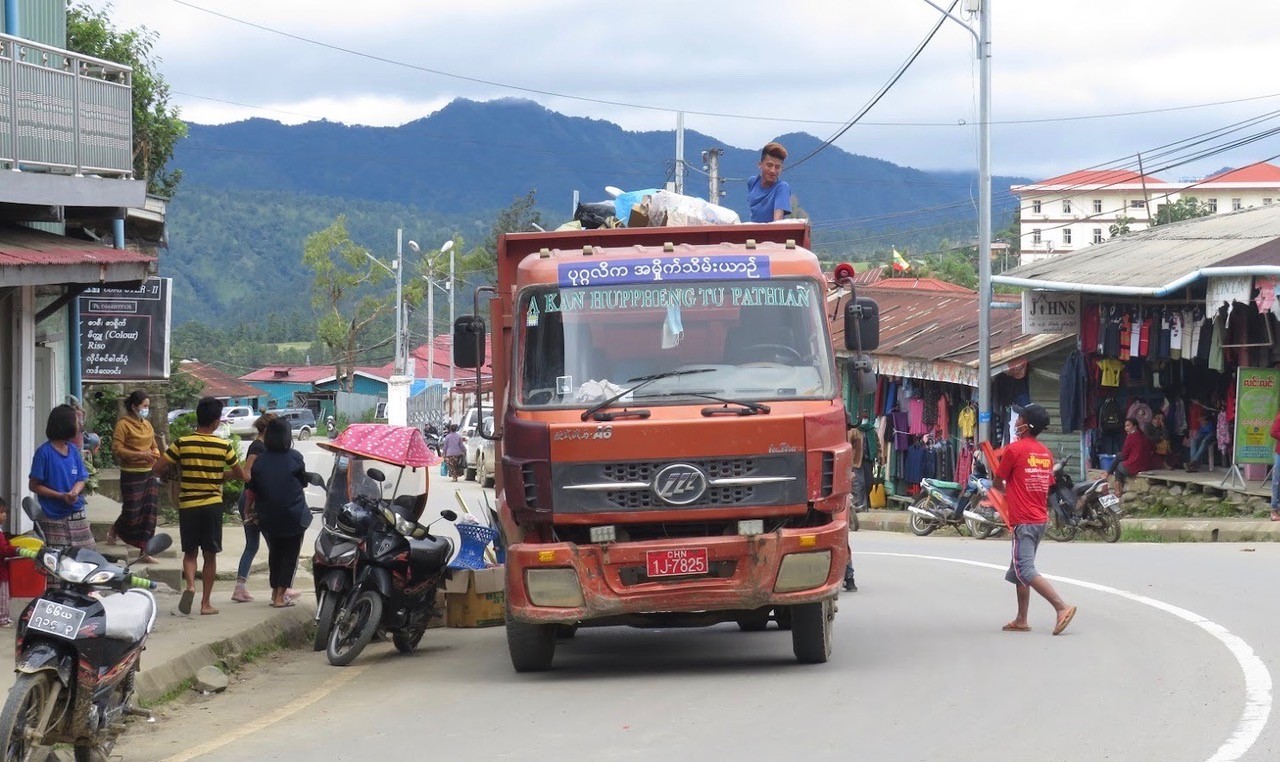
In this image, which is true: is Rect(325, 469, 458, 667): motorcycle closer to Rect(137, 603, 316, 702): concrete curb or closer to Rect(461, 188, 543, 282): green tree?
Rect(137, 603, 316, 702): concrete curb

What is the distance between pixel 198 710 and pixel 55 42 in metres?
12.7

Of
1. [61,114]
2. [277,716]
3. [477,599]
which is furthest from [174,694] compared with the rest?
[61,114]

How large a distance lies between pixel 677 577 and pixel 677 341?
1.53m

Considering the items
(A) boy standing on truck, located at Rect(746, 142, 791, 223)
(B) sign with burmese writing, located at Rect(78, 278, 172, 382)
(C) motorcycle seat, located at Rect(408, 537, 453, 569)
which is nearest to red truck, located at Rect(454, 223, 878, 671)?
(C) motorcycle seat, located at Rect(408, 537, 453, 569)

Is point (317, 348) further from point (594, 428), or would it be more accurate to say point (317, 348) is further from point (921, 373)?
point (594, 428)

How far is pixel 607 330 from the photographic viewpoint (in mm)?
10477

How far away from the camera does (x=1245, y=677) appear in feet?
31.5

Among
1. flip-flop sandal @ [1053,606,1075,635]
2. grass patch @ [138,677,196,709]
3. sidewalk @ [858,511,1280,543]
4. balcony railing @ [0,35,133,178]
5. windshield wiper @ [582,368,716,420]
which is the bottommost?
sidewalk @ [858,511,1280,543]

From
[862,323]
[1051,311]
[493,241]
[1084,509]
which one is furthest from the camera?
[493,241]

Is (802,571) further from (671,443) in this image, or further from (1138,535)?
(1138,535)

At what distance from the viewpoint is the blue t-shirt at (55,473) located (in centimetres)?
1208

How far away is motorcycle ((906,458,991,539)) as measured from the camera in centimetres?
2695

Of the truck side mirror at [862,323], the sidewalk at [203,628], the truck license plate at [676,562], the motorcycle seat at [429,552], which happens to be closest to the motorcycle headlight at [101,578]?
the sidewalk at [203,628]

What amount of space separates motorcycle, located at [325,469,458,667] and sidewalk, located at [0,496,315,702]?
2.97 feet
